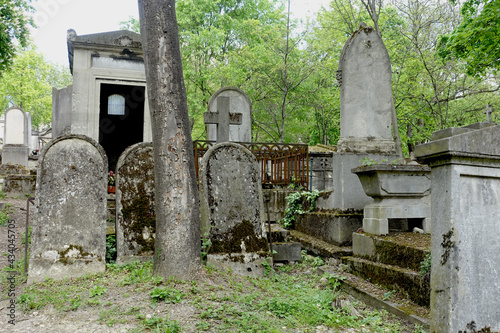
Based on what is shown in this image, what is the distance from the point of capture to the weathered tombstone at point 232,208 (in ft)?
15.3

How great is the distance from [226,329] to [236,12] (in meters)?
24.1

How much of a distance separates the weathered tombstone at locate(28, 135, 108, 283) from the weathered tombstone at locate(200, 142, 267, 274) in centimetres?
129

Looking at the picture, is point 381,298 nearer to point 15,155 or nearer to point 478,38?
point 478,38

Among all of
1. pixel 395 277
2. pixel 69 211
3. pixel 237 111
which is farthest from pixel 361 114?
pixel 237 111

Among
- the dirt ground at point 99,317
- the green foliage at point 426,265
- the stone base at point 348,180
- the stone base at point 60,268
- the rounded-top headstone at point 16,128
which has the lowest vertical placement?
the dirt ground at point 99,317

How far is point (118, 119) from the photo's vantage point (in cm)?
1120

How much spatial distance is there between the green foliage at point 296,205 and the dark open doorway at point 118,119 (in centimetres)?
519

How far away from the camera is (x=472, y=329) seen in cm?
276

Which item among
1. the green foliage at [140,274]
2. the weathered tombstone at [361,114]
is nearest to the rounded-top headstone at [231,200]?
the green foliage at [140,274]

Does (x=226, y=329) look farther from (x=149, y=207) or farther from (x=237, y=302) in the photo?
(x=149, y=207)

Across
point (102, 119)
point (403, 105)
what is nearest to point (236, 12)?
point (403, 105)

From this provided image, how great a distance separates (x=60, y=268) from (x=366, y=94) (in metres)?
5.43

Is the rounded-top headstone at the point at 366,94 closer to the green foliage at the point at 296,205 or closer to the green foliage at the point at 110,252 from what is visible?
the green foliage at the point at 296,205

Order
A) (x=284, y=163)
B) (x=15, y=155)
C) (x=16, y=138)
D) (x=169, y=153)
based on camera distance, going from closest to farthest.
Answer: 1. (x=169, y=153)
2. (x=284, y=163)
3. (x=15, y=155)
4. (x=16, y=138)
